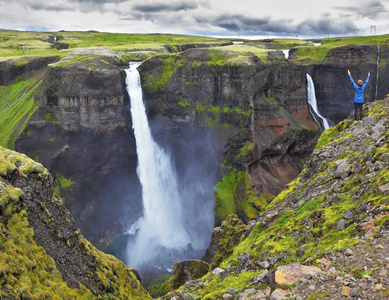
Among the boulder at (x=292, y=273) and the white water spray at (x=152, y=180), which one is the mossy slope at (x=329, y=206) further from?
the white water spray at (x=152, y=180)

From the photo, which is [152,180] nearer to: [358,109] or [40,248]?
[358,109]

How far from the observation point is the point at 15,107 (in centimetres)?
5309

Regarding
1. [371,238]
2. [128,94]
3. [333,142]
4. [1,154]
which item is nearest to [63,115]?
[128,94]

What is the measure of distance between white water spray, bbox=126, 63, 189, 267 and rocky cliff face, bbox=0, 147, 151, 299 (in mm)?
34000

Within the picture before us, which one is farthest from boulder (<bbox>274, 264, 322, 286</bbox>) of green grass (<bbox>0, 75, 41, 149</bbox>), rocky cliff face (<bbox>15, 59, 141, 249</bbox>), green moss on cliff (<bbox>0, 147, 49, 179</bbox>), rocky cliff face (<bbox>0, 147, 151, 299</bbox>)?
green grass (<bbox>0, 75, 41, 149</bbox>)

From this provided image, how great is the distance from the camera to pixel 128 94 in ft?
173

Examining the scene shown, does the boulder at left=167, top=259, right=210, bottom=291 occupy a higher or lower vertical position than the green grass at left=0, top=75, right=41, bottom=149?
lower

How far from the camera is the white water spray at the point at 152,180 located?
51.7 m

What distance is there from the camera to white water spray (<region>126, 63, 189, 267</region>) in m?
51.7

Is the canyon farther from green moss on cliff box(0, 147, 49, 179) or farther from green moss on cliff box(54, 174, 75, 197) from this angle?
green moss on cliff box(0, 147, 49, 179)

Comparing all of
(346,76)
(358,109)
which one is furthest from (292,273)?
(346,76)

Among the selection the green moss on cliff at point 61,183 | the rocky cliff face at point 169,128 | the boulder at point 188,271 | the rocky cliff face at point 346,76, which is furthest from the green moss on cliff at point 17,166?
the rocky cliff face at point 346,76

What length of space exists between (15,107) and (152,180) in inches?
1027

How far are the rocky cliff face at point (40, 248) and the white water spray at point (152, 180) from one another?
3400cm
